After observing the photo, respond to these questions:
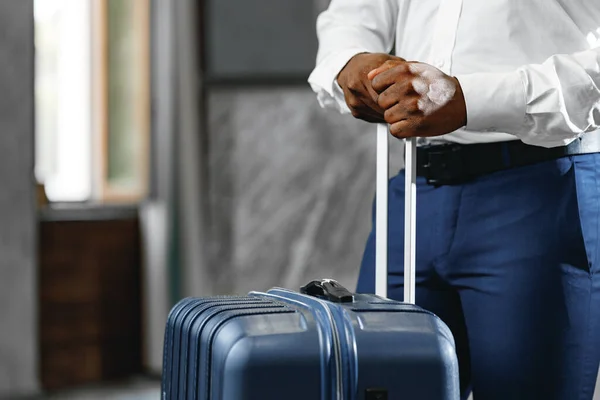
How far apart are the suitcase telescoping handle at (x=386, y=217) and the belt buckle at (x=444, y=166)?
0.08 m

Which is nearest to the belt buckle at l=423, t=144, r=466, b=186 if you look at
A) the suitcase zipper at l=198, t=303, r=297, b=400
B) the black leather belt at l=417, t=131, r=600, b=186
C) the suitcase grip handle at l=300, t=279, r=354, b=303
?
the black leather belt at l=417, t=131, r=600, b=186

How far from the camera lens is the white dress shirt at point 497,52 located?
45.8 inches

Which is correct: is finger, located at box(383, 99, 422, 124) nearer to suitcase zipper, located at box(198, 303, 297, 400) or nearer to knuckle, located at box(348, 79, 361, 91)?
knuckle, located at box(348, 79, 361, 91)

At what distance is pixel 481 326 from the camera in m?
1.29

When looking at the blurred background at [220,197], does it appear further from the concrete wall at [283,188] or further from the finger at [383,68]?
the finger at [383,68]

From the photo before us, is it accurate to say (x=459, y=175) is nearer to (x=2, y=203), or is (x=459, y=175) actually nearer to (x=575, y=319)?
(x=575, y=319)

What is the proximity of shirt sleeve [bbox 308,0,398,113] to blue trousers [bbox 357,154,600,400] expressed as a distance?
27cm

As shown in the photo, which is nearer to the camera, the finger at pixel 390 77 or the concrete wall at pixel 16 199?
the finger at pixel 390 77

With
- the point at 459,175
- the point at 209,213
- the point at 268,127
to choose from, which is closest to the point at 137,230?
the point at 209,213

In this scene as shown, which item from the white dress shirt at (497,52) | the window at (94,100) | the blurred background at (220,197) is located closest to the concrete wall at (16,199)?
the blurred background at (220,197)

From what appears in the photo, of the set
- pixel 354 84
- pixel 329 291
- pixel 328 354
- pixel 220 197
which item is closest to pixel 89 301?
pixel 220 197

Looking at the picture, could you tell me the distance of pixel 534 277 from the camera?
1.26 m

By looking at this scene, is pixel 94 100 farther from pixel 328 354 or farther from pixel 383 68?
pixel 328 354

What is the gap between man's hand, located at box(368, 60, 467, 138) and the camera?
1.16m
